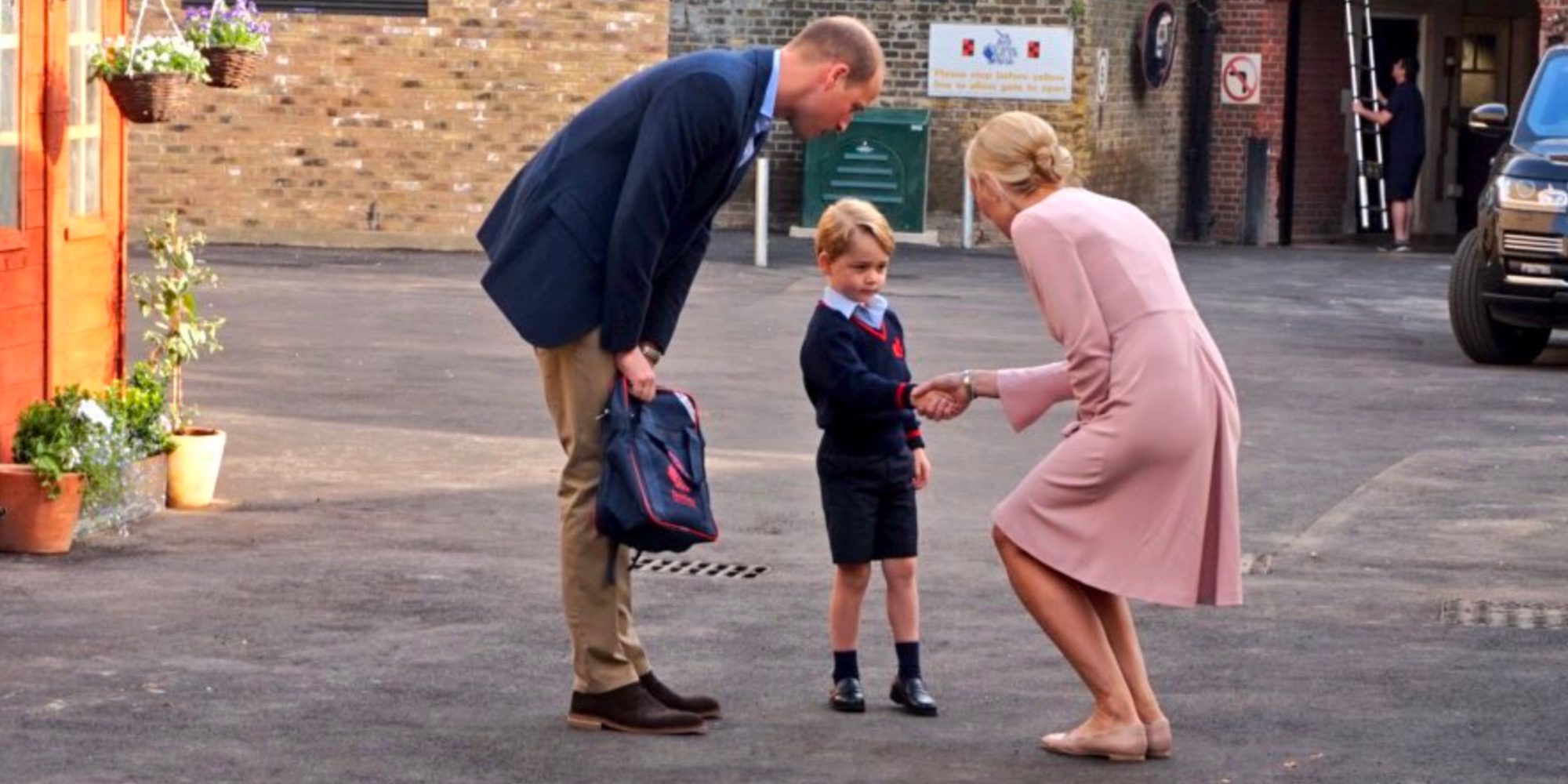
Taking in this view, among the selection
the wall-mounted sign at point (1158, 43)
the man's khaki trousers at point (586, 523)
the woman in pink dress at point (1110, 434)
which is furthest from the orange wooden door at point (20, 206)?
the wall-mounted sign at point (1158, 43)

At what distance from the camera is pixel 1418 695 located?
7.80m

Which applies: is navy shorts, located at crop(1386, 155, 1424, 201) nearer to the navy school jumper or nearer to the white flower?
the white flower

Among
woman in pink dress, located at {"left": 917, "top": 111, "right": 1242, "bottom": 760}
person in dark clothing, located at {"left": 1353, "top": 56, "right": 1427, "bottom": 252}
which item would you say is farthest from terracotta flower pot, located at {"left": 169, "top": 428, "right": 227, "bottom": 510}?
person in dark clothing, located at {"left": 1353, "top": 56, "right": 1427, "bottom": 252}

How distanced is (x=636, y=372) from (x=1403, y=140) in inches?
916

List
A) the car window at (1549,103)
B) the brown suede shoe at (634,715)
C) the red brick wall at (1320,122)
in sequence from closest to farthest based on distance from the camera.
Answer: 1. the brown suede shoe at (634,715)
2. the car window at (1549,103)
3. the red brick wall at (1320,122)

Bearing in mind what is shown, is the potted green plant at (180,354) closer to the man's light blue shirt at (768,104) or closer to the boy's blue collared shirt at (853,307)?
the boy's blue collared shirt at (853,307)

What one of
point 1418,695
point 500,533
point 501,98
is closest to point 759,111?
point 1418,695

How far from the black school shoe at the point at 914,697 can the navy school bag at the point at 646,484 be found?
74 cm

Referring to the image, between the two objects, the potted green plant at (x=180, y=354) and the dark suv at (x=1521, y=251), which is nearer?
the potted green plant at (x=180, y=354)

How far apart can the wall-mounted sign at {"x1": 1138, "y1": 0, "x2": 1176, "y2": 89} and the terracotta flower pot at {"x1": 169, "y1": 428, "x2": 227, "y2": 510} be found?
19.6 meters

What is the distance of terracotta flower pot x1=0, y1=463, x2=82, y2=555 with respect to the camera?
9.64 metres

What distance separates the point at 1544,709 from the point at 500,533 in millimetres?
4131

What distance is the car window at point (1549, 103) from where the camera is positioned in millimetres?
17641

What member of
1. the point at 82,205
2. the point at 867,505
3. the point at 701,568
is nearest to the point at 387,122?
the point at 82,205
